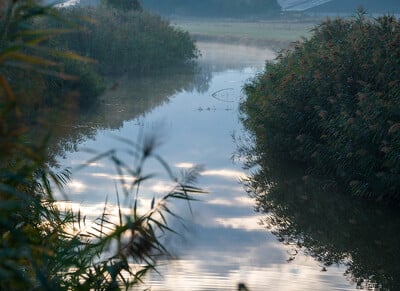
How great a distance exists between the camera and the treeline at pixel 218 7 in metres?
62.5

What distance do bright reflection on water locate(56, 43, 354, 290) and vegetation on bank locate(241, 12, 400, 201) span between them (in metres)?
1.03

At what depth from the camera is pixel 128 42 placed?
1070 inches

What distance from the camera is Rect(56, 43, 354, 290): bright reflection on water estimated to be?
8023mm

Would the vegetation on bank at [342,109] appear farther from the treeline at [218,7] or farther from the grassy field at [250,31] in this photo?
the treeline at [218,7]

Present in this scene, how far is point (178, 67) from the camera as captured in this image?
2994cm

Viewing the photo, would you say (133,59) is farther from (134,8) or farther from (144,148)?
(144,148)

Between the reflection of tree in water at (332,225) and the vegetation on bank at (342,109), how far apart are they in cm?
26

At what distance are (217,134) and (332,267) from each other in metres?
8.24

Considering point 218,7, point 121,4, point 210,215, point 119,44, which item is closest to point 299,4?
point 218,7

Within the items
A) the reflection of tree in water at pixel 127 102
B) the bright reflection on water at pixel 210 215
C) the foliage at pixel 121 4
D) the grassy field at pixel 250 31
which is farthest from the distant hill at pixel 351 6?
the bright reflection on water at pixel 210 215

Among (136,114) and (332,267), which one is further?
(136,114)

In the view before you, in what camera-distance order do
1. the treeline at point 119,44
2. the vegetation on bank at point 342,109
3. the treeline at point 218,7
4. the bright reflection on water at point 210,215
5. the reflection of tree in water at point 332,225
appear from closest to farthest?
the bright reflection on water at point 210,215
the reflection of tree in water at point 332,225
the vegetation on bank at point 342,109
the treeline at point 119,44
the treeline at point 218,7

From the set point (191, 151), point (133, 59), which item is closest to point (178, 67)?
point (133, 59)

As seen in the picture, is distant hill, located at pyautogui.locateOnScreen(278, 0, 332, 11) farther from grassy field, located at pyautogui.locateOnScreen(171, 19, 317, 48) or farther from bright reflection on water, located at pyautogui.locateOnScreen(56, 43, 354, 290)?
bright reflection on water, located at pyautogui.locateOnScreen(56, 43, 354, 290)
